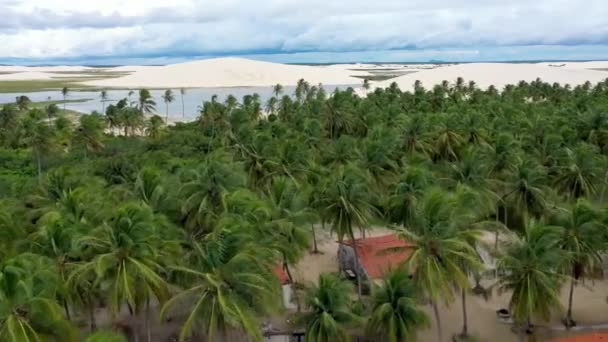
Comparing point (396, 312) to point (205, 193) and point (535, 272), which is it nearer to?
→ point (535, 272)

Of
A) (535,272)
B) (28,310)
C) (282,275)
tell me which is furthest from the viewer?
(282,275)

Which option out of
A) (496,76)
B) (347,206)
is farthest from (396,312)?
(496,76)

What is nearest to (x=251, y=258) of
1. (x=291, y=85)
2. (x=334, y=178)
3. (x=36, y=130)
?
(x=334, y=178)

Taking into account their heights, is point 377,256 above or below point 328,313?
below

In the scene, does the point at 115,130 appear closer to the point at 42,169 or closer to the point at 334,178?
the point at 42,169

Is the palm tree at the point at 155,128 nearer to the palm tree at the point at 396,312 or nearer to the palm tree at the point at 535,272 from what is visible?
the palm tree at the point at 396,312

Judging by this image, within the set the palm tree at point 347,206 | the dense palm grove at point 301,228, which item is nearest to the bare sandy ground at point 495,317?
the dense palm grove at point 301,228

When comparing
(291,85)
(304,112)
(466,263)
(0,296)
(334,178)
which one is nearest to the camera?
(0,296)
